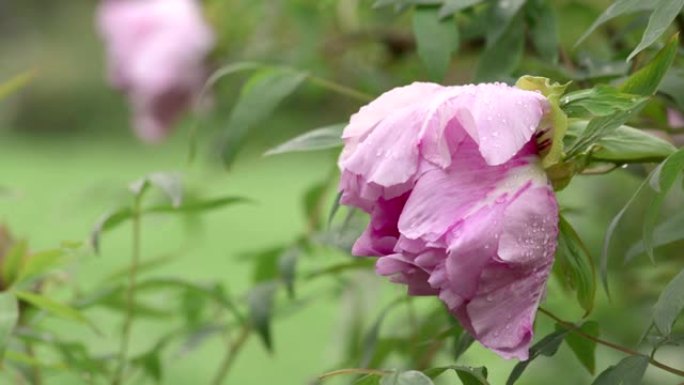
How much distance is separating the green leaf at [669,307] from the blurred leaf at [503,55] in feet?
0.41

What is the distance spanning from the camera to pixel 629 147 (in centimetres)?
35

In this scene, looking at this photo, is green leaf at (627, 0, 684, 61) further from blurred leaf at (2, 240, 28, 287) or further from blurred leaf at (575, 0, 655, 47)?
blurred leaf at (2, 240, 28, 287)

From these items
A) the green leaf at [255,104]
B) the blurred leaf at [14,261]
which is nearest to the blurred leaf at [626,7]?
the green leaf at [255,104]

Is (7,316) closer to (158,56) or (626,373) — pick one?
(626,373)

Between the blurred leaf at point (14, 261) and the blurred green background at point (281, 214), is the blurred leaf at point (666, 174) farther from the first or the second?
the blurred leaf at point (14, 261)

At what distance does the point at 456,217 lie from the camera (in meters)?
0.32

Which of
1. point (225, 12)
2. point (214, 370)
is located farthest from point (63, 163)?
point (225, 12)

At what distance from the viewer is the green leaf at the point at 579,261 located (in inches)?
13.8

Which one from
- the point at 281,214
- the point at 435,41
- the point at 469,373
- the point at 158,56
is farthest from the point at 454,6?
the point at 281,214

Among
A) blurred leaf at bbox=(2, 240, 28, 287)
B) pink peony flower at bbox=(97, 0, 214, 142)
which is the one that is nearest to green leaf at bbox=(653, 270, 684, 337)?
blurred leaf at bbox=(2, 240, 28, 287)

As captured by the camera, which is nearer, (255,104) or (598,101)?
(598,101)

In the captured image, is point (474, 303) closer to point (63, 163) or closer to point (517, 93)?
point (517, 93)

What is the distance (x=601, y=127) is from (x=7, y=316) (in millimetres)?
172

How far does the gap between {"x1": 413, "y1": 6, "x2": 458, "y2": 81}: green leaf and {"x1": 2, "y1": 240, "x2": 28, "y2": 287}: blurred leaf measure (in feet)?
0.55
